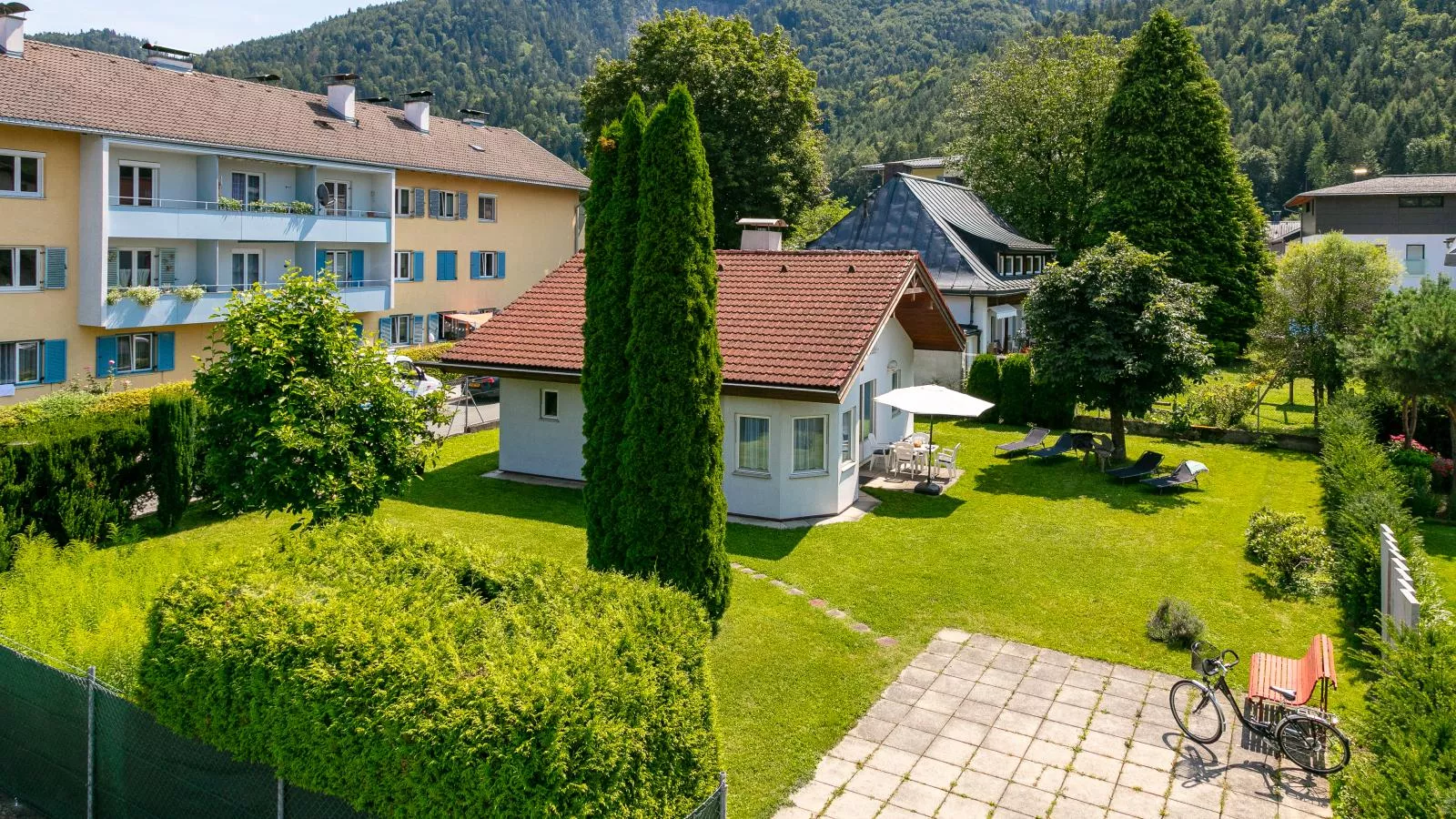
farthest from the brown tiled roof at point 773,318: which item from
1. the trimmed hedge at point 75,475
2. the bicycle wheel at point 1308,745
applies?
the bicycle wheel at point 1308,745

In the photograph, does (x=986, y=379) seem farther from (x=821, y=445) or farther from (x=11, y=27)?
(x=11, y=27)

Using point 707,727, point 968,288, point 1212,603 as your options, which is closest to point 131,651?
point 707,727

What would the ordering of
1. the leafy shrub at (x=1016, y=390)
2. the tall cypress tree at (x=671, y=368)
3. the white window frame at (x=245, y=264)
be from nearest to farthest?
1. the tall cypress tree at (x=671, y=368)
2. the leafy shrub at (x=1016, y=390)
3. the white window frame at (x=245, y=264)

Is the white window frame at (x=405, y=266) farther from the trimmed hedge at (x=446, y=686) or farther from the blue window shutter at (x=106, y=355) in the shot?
the trimmed hedge at (x=446, y=686)

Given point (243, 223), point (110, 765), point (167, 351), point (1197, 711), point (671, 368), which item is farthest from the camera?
point (243, 223)

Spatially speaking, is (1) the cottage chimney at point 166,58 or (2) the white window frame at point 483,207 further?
(2) the white window frame at point 483,207

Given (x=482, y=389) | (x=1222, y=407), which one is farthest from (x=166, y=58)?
(x=1222, y=407)
